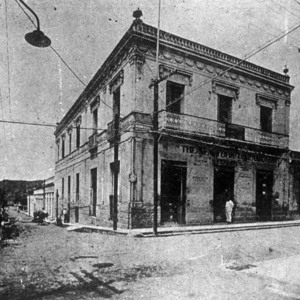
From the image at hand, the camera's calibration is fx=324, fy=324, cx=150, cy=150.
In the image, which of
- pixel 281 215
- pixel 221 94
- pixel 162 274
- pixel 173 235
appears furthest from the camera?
pixel 281 215

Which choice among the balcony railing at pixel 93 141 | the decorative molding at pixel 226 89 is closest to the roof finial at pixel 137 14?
the decorative molding at pixel 226 89

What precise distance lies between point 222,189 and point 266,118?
5660mm

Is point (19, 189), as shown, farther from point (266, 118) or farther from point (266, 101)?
point (266, 101)

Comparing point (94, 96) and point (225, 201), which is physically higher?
point (94, 96)

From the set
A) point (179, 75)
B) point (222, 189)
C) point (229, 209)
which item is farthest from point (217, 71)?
point (229, 209)

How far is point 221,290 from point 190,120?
10.9 meters

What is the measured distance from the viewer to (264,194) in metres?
18.7

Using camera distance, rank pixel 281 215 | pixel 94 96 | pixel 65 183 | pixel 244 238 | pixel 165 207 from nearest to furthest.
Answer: pixel 244 238 < pixel 165 207 < pixel 281 215 < pixel 94 96 < pixel 65 183

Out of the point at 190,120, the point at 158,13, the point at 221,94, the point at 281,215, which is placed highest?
the point at 158,13

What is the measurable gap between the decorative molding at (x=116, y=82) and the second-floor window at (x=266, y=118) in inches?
340

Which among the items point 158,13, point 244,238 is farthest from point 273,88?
point 244,238

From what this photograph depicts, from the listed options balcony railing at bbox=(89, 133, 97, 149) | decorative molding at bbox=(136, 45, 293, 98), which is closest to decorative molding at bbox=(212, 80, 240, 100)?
decorative molding at bbox=(136, 45, 293, 98)

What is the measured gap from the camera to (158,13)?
41.1 ft

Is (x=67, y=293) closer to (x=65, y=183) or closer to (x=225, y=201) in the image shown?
(x=225, y=201)
